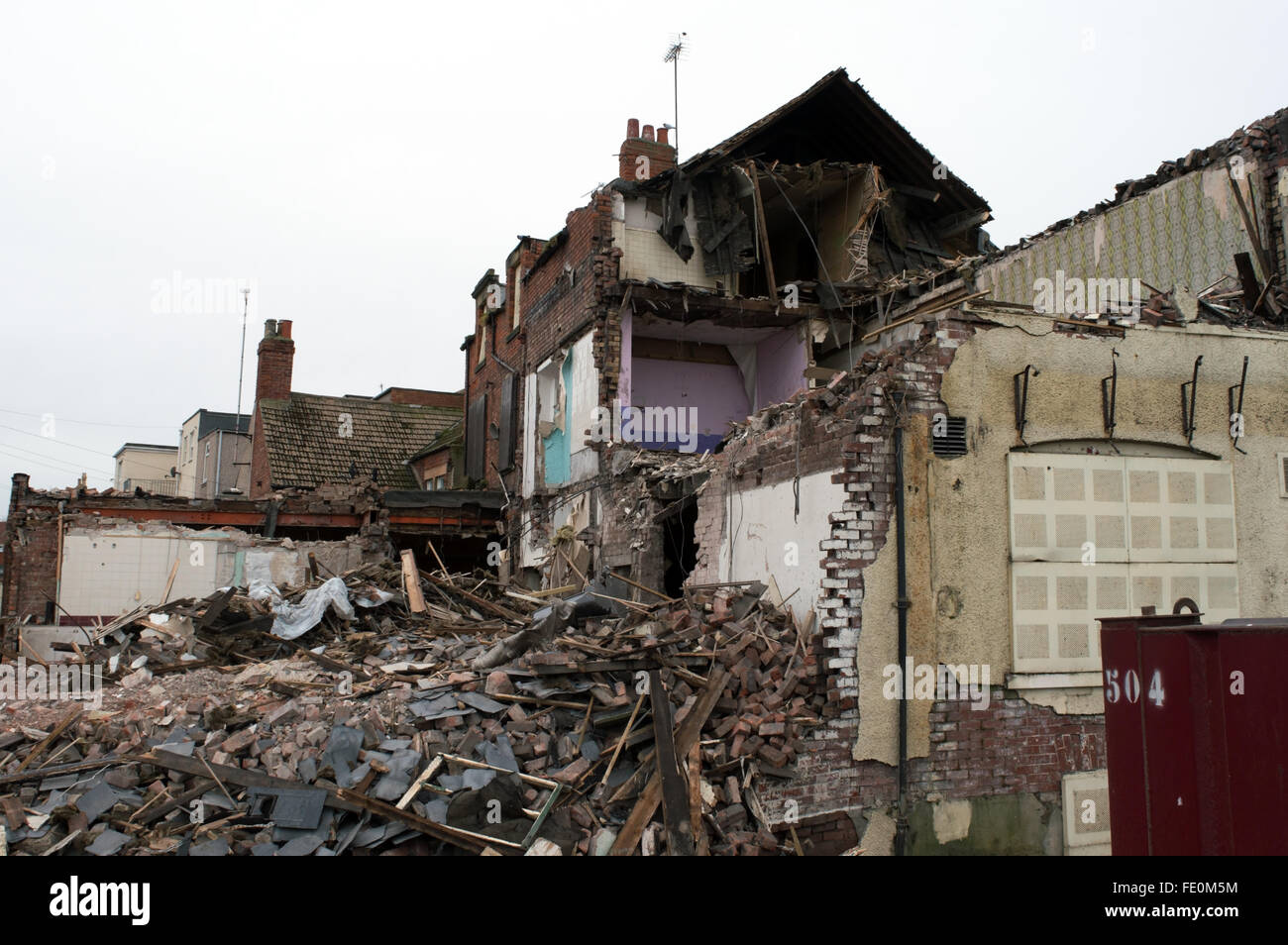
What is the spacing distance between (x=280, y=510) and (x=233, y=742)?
1284 cm

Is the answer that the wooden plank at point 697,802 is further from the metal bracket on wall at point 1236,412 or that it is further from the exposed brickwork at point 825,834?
the metal bracket on wall at point 1236,412

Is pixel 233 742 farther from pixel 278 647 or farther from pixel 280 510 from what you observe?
pixel 280 510

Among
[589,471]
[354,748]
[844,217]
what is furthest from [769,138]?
[354,748]

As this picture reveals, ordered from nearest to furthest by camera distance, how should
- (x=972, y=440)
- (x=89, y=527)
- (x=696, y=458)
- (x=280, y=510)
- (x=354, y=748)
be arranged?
(x=354, y=748) → (x=972, y=440) → (x=696, y=458) → (x=89, y=527) → (x=280, y=510)

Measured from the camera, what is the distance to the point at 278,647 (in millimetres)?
12375

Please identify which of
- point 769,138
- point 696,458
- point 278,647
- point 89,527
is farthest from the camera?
point 89,527

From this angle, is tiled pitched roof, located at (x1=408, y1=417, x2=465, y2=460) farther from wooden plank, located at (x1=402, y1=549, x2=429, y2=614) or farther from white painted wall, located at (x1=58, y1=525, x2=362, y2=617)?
wooden plank, located at (x1=402, y1=549, x2=429, y2=614)

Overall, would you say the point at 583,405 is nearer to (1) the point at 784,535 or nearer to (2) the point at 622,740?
(1) the point at 784,535

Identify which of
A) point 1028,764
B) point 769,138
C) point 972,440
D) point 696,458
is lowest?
point 1028,764

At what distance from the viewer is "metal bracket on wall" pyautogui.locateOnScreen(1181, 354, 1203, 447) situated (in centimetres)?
849

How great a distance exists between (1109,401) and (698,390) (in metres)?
10.3

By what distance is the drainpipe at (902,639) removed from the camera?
7.26 meters

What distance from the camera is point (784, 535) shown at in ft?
27.5

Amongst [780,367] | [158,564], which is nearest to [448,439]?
[158,564]
